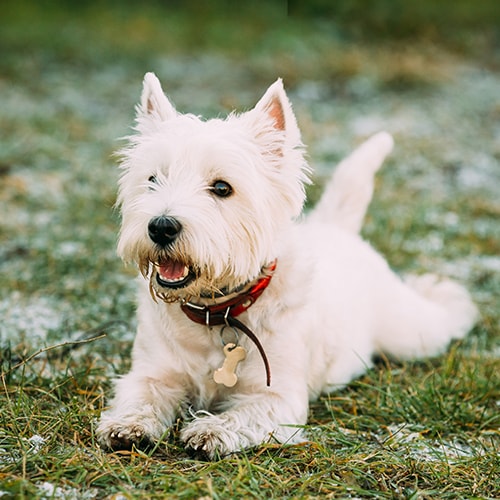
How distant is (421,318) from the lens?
187 inches

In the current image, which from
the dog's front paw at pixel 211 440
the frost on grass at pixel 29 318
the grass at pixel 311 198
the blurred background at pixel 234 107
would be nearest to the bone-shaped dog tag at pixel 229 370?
the dog's front paw at pixel 211 440

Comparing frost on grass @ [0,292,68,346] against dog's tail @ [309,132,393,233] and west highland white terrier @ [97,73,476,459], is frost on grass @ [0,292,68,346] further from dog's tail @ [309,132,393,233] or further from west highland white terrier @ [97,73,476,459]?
dog's tail @ [309,132,393,233]

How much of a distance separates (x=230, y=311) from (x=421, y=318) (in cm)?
182

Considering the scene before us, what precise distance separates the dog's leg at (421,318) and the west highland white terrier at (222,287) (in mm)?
572

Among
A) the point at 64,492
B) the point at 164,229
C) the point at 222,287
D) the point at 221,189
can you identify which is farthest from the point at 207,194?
the point at 64,492

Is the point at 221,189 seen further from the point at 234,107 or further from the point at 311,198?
the point at 234,107

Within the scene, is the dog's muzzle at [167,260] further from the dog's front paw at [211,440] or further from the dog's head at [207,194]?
the dog's front paw at [211,440]

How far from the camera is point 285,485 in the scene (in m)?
2.74

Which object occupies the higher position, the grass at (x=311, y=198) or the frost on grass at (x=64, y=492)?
the grass at (x=311, y=198)

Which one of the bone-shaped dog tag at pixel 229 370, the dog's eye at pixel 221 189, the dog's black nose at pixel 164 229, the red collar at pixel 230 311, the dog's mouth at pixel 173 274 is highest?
the dog's eye at pixel 221 189

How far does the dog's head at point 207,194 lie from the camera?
298 centimetres

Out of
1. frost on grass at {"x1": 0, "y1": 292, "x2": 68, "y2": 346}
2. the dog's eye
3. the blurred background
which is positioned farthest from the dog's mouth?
the blurred background

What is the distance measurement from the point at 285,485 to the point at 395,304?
82.6 inches

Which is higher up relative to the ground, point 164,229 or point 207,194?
point 207,194
